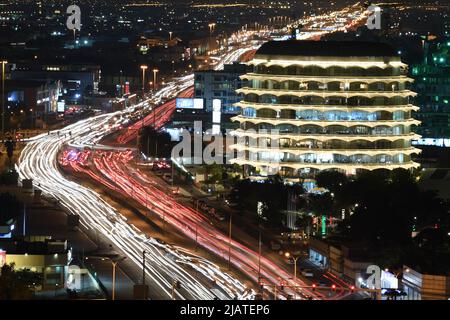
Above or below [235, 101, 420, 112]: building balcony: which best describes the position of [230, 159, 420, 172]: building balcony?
below

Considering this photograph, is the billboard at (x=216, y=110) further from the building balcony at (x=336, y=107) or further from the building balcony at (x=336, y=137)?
the building balcony at (x=336, y=107)

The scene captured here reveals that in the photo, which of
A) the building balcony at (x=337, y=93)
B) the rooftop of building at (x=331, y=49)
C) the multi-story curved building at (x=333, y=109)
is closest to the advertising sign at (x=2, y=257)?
the multi-story curved building at (x=333, y=109)

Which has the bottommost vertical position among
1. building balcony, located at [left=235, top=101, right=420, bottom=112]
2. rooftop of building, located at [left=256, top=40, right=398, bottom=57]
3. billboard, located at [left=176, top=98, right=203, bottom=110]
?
billboard, located at [left=176, top=98, right=203, bottom=110]

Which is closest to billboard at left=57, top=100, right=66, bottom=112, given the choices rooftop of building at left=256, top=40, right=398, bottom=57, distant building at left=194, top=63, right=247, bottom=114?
distant building at left=194, top=63, right=247, bottom=114

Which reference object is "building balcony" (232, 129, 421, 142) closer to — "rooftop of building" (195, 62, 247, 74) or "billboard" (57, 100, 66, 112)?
"rooftop of building" (195, 62, 247, 74)

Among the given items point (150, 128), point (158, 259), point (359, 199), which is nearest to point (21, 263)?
point (158, 259)
